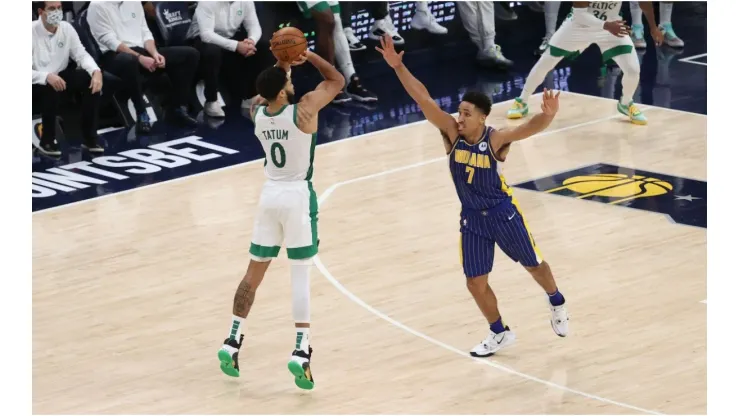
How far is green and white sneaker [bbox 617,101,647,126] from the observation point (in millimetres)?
14641

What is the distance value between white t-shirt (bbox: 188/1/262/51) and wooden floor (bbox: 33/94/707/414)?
217 cm

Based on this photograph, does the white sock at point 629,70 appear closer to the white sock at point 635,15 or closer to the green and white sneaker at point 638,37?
the green and white sneaker at point 638,37

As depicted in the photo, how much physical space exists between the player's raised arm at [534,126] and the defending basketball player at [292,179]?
3.32 ft

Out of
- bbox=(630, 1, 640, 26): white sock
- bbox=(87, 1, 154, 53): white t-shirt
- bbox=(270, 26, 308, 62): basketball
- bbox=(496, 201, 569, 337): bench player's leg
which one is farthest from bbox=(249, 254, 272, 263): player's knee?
bbox=(630, 1, 640, 26): white sock

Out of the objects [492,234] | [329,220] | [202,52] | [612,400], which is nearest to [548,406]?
[612,400]

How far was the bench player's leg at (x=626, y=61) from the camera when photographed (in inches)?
570

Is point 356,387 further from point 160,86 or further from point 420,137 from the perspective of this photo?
point 160,86

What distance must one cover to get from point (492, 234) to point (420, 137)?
5.95 m

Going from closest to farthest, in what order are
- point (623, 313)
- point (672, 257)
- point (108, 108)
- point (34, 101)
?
point (623, 313) → point (672, 257) → point (34, 101) → point (108, 108)

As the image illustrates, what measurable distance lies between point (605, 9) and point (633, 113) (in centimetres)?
111

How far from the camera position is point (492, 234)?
8.66 m

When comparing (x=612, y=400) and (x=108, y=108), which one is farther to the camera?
(x=108, y=108)

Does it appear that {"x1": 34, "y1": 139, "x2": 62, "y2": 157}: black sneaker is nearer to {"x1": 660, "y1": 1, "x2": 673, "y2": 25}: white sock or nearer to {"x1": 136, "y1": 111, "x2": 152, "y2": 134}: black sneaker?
{"x1": 136, "y1": 111, "x2": 152, "y2": 134}: black sneaker

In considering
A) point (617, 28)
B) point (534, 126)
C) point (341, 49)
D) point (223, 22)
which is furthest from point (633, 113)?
point (534, 126)
